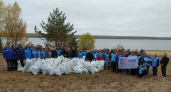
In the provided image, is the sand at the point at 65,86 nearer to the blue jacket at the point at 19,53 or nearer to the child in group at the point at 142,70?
the child in group at the point at 142,70

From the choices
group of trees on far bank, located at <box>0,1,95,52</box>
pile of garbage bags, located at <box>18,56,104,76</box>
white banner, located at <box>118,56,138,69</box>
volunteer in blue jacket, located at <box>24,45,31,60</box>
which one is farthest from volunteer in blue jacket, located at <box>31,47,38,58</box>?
group of trees on far bank, located at <box>0,1,95,52</box>

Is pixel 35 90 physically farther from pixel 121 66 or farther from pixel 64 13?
pixel 64 13

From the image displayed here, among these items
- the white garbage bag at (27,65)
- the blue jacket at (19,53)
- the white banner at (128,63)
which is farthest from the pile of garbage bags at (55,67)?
the white banner at (128,63)

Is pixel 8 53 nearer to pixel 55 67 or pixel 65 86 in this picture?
pixel 55 67

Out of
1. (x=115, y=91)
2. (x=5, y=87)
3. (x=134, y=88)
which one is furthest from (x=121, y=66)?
(x=5, y=87)

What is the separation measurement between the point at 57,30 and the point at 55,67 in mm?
11390

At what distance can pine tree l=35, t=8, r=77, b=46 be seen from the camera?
17.9m

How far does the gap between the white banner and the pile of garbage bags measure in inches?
70.7

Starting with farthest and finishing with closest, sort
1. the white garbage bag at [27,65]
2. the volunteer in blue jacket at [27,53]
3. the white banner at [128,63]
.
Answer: the white banner at [128,63] < the volunteer in blue jacket at [27,53] < the white garbage bag at [27,65]

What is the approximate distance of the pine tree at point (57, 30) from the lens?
58.7 ft

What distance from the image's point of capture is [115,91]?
5.50 m

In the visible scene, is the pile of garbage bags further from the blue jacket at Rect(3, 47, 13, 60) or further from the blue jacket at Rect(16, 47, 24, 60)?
the blue jacket at Rect(3, 47, 13, 60)

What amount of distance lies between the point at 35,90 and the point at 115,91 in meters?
3.13

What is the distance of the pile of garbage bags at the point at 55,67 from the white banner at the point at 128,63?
1.79 meters
